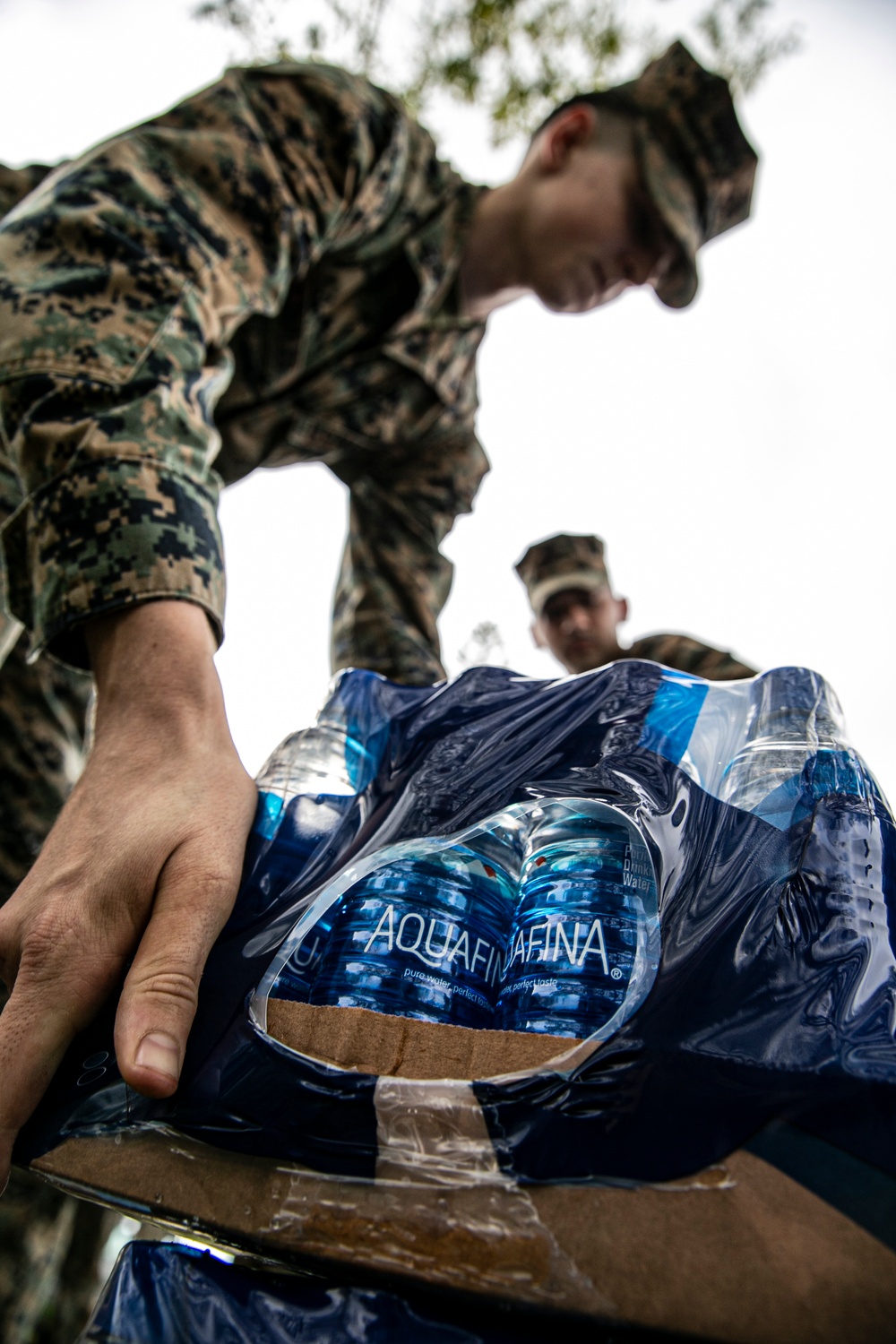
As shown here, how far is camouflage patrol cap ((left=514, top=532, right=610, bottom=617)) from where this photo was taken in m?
2.94

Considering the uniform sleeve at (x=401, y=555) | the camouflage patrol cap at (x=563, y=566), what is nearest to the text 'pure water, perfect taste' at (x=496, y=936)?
the uniform sleeve at (x=401, y=555)

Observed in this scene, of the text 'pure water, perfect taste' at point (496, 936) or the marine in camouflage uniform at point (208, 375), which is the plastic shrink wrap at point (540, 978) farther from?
the marine in camouflage uniform at point (208, 375)

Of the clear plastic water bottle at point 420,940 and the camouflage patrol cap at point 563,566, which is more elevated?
the camouflage patrol cap at point 563,566

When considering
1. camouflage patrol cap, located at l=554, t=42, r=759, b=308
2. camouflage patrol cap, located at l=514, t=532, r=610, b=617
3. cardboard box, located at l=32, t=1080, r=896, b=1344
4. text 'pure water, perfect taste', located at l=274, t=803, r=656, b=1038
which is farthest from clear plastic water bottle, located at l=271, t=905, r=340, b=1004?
camouflage patrol cap, located at l=514, t=532, r=610, b=617

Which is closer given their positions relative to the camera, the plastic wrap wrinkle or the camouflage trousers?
the plastic wrap wrinkle

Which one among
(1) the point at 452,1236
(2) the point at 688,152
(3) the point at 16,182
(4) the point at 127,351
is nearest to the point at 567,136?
(2) the point at 688,152

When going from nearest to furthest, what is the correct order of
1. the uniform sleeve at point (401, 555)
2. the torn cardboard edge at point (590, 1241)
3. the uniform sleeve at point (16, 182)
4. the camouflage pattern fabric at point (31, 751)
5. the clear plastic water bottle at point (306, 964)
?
the torn cardboard edge at point (590, 1241), the clear plastic water bottle at point (306, 964), the camouflage pattern fabric at point (31, 751), the uniform sleeve at point (16, 182), the uniform sleeve at point (401, 555)

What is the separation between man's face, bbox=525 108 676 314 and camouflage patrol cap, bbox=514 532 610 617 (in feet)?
3.81

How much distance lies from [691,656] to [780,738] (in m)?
1.45

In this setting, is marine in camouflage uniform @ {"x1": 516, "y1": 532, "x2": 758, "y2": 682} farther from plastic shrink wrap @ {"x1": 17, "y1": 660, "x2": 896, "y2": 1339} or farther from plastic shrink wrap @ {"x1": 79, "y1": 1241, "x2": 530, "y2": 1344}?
plastic shrink wrap @ {"x1": 79, "y1": 1241, "x2": 530, "y2": 1344}

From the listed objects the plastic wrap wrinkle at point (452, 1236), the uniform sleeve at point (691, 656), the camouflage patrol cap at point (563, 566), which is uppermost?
the camouflage patrol cap at point (563, 566)

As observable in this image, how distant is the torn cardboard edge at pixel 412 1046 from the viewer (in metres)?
0.48

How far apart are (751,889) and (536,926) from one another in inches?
6.3

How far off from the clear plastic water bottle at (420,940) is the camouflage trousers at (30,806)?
1.10m
